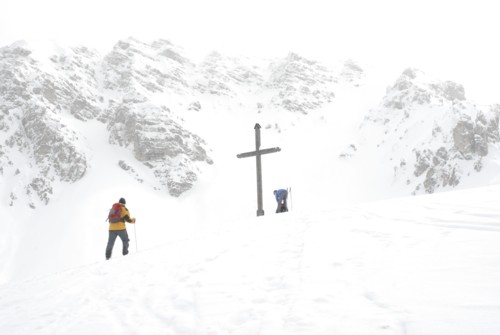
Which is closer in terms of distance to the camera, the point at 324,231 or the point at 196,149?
the point at 324,231

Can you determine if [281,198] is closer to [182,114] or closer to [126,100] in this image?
[182,114]

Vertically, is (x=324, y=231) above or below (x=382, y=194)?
above

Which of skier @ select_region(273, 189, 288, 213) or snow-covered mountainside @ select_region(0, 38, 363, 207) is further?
snow-covered mountainside @ select_region(0, 38, 363, 207)

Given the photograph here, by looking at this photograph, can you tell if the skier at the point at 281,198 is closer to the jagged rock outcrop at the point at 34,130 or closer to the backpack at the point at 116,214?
the backpack at the point at 116,214

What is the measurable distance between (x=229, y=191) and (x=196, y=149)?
1657 centimetres

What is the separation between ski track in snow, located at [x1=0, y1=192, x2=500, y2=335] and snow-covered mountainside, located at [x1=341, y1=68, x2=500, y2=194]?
61998mm

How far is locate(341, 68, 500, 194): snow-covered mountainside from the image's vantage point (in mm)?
62188

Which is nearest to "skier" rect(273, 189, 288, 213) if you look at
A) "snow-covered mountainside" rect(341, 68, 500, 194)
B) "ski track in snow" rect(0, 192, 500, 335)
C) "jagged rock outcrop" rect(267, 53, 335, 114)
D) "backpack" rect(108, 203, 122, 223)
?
"backpack" rect(108, 203, 122, 223)

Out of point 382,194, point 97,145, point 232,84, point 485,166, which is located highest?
point 232,84

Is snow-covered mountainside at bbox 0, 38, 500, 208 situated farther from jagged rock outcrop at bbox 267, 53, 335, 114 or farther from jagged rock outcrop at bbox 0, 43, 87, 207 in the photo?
jagged rock outcrop at bbox 267, 53, 335, 114

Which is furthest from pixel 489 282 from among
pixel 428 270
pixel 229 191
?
pixel 229 191

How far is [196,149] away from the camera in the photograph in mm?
78688

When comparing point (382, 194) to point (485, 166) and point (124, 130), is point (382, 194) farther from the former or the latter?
point (124, 130)

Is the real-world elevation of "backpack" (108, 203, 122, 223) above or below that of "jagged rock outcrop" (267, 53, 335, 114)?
below
